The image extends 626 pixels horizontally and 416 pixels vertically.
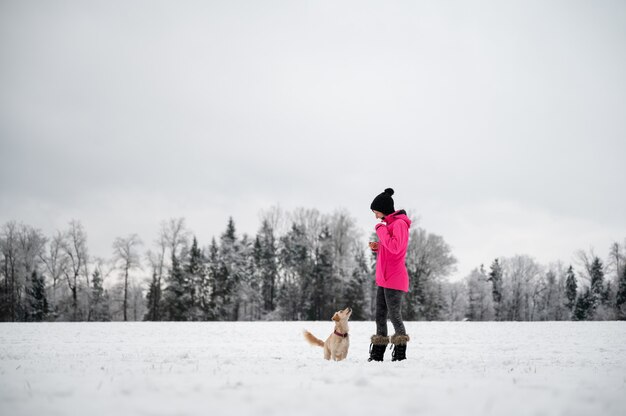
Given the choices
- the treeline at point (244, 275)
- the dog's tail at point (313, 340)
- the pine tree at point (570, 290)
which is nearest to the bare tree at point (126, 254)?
the treeline at point (244, 275)

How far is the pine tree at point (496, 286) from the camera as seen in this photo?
68.6 meters

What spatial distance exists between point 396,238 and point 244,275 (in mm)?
46114

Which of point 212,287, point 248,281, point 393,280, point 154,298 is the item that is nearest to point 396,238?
point 393,280

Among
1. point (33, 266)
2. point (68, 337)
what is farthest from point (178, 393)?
point (33, 266)

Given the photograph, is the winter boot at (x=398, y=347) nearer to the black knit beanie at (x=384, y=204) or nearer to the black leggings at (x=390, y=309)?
the black leggings at (x=390, y=309)

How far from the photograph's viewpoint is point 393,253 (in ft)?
21.4

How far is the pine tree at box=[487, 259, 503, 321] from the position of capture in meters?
68.6

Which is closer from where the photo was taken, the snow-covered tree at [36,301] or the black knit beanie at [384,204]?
the black knit beanie at [384,204]

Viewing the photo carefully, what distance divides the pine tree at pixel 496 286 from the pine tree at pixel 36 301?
2591 inches

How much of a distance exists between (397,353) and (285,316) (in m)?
44.7

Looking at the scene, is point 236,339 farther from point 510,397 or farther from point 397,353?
point 510,397

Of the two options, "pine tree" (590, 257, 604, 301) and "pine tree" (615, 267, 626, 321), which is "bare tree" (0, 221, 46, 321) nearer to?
"pine tree" (615, 267, 626, 321)

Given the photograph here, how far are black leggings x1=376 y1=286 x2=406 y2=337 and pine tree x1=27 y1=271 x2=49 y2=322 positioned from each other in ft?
172

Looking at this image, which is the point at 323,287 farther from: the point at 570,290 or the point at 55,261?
the point at 570,290
